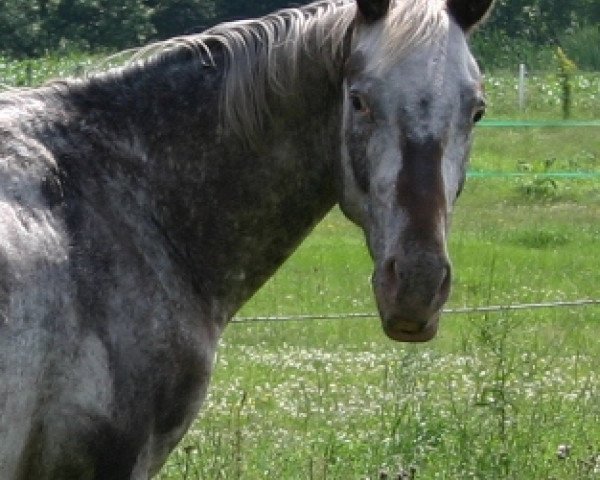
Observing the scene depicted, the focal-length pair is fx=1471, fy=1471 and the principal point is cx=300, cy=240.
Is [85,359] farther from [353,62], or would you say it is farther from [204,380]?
[353,62]

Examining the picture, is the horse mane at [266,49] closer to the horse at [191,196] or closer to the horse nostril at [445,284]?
the horse at [191,196]

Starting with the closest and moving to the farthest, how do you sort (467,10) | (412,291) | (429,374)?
(412,291)
(467,10)
(429,374)

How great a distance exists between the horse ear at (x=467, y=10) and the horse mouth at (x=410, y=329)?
81 cm

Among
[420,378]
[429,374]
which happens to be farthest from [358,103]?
[429,374]

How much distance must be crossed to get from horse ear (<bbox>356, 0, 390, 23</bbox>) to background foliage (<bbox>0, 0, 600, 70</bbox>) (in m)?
28.0

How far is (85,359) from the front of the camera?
3551 millimetres

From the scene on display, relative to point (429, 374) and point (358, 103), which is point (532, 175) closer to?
point (429, 374)

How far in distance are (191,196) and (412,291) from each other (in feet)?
2.52

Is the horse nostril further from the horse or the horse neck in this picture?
the horse neck

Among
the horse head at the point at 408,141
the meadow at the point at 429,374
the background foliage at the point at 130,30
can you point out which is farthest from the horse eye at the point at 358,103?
the background foliage at the point at 130,30

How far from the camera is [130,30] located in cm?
3356

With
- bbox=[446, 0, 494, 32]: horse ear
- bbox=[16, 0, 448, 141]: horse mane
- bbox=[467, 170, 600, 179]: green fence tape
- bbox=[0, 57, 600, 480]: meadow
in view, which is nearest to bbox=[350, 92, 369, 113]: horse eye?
bbox=[16, 0, 448, 141]: horse mane

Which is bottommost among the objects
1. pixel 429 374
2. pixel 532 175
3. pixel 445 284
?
pixel 532 175

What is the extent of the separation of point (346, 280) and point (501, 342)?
6.40m
